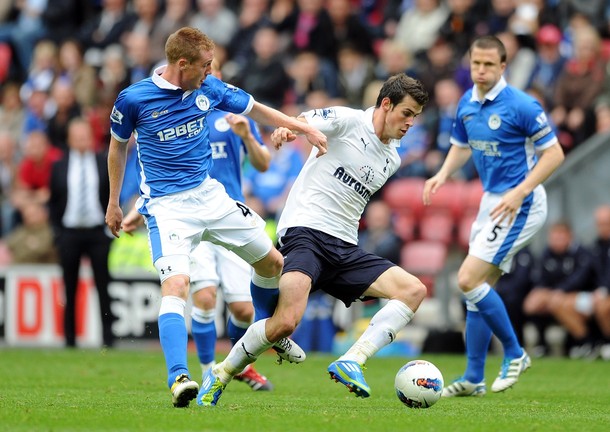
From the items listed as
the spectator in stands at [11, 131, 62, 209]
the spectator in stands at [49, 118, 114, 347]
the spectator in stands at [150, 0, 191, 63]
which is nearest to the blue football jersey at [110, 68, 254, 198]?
the spectator in stands at [49, 118, 114, 347]

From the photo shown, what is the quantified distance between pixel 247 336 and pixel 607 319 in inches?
324

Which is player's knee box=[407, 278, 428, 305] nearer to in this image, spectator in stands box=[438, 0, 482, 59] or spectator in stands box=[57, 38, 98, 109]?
spectator in stands box=[438, 0, 482, 59]

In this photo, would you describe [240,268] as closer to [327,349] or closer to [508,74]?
[327,349]

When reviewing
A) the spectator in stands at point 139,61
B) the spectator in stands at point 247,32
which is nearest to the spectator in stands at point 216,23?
the spectator in stands at point 247,32

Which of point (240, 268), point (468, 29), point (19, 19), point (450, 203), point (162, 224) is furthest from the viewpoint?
point (19, 19)

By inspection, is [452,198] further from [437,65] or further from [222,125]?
[222,125]

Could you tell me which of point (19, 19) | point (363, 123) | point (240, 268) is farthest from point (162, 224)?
point (19, 19)

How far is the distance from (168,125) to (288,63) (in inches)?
480

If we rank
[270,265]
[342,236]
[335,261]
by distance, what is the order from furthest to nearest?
[342,236] < [335,261] < [270,265]

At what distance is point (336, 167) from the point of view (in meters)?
9.58

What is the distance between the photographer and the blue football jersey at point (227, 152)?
11.0 m

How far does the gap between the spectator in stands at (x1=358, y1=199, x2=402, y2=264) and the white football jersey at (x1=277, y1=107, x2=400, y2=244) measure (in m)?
7.71

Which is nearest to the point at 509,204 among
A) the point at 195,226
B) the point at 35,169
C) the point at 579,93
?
the point at 195,226

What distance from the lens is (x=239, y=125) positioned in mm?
10641
